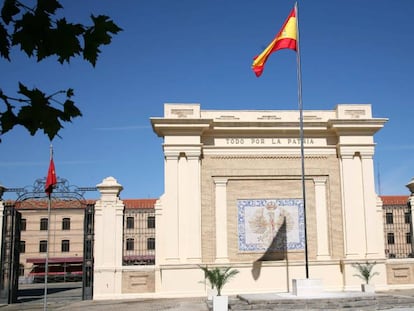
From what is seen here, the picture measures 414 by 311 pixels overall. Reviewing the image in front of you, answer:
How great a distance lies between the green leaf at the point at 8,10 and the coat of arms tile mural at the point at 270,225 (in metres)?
17.4

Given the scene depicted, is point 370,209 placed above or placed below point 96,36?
below

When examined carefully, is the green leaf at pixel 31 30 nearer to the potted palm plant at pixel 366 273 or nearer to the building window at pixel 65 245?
the potted palm plant at pixel 366 273

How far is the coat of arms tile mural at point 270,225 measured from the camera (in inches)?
786

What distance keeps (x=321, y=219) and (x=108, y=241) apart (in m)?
8.34

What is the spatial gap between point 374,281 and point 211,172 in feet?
24.5

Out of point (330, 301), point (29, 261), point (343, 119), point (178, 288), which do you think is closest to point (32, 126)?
point (330, 301)

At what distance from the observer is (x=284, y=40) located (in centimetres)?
1820

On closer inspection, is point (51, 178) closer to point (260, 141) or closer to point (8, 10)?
point (260, 141)

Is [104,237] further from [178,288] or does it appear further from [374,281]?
[374,281]

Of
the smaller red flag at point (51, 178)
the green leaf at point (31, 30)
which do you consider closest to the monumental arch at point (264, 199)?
the smaller red flag at point (51, 178)

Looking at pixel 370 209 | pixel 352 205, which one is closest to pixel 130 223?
pixel 352 205

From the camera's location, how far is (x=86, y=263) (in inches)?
786

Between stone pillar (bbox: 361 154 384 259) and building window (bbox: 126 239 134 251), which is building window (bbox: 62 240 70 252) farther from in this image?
stone pillar (bbox: 361 154 384 259)

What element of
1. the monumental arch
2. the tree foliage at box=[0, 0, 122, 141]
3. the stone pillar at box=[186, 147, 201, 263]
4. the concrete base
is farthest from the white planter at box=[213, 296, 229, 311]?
the tree foliage at box=[0, 0, 122, 141]
